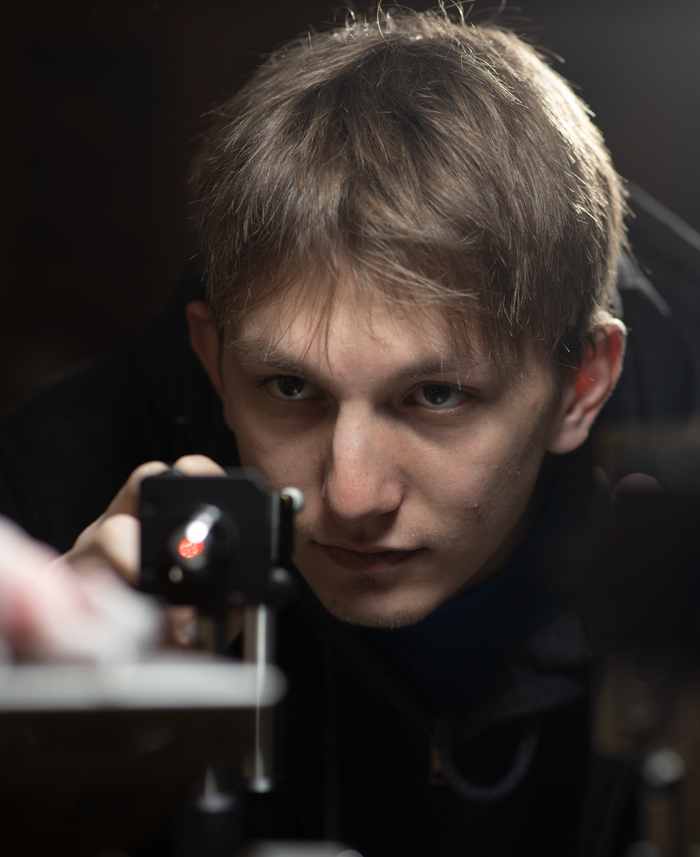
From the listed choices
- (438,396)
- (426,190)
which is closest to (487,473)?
(438,396)

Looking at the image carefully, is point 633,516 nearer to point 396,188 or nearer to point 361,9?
point 396,188

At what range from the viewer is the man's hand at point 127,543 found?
1.54ft

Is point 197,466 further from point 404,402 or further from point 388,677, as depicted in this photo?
point 388,677

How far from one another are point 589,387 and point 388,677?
320 mm

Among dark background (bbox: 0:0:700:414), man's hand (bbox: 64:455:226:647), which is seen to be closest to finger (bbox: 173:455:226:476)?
man's hand (bbox: 64:455:226:647)

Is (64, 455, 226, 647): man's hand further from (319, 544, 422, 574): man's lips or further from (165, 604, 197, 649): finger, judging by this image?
(319, 544, 422, 574): man's lips

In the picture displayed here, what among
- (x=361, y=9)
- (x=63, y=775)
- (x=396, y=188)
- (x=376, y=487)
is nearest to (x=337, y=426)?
(x=376, y=487)

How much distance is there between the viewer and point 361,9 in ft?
2.27

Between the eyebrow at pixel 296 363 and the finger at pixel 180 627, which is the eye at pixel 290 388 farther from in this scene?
the finger at pixel 180 627

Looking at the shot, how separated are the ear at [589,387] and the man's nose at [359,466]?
0.53 feet

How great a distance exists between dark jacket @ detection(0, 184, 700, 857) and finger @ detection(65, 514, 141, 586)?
0.67 feet

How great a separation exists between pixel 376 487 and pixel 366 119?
0.26m

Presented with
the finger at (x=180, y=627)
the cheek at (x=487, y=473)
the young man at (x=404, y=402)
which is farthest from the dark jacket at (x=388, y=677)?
the finger at (x=180, y=627)

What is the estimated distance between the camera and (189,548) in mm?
419
